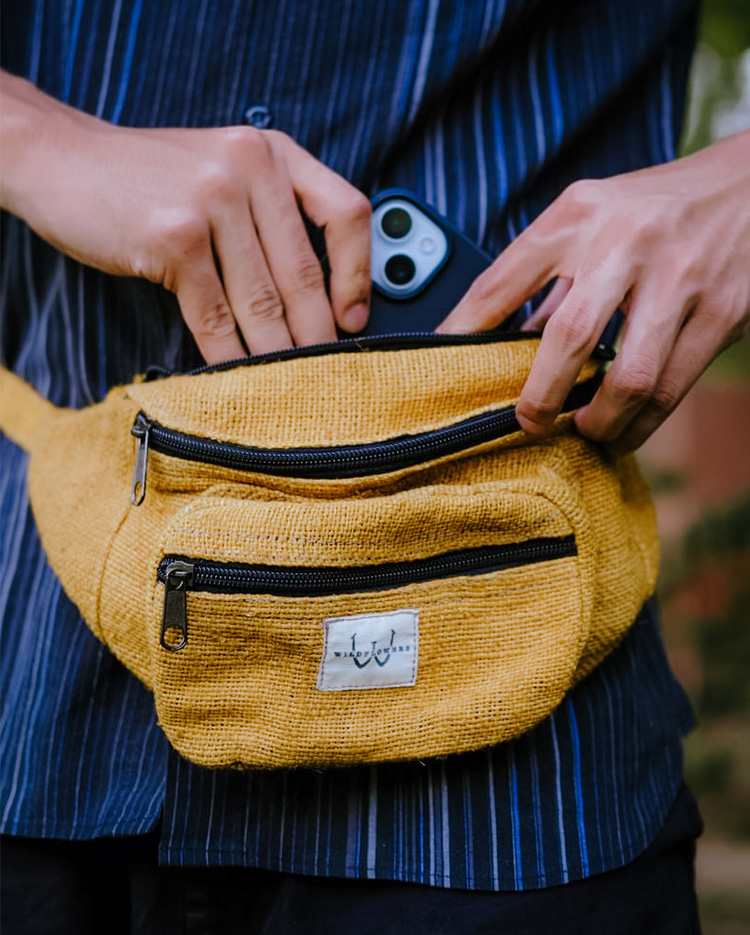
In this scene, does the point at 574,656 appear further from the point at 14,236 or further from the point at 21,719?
the point at 14,236

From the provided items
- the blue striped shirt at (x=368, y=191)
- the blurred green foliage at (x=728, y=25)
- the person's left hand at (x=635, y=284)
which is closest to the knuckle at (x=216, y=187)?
the blue striped shirt at (x=368, y=191)

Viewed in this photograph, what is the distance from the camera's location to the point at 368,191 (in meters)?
0.93

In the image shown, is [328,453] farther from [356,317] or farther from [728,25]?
[728,25]

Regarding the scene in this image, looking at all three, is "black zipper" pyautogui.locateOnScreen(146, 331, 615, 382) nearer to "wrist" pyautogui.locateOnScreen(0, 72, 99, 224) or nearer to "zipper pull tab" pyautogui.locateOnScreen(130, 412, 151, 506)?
"zipper pull tab" pyautogui.locateOnScreen(130, 412, 151, 506)

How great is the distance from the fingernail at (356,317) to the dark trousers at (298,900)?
526mm

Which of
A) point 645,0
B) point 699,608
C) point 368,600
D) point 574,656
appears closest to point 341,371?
point 368,600

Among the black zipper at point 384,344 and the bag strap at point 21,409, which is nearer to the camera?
the black zipper at point 384,344

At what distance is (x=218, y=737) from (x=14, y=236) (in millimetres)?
645

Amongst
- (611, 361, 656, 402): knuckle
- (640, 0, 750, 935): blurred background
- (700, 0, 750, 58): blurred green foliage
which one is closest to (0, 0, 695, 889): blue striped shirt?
(611, 361, 656, 402): knuckle

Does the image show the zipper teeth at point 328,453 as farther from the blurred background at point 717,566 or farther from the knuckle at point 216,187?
the blurred background at point 717,566

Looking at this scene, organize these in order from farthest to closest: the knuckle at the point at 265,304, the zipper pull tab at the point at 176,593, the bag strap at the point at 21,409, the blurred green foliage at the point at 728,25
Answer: the blurred green foliage at the point at 728,25
the bag strap at the point at 21,409
the knuckle at the point at 265,304
the zipper pull tab at the point at 176,593

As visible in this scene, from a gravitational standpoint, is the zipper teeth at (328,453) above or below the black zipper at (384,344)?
below

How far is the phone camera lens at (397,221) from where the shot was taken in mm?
890

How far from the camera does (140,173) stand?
2.73ft
